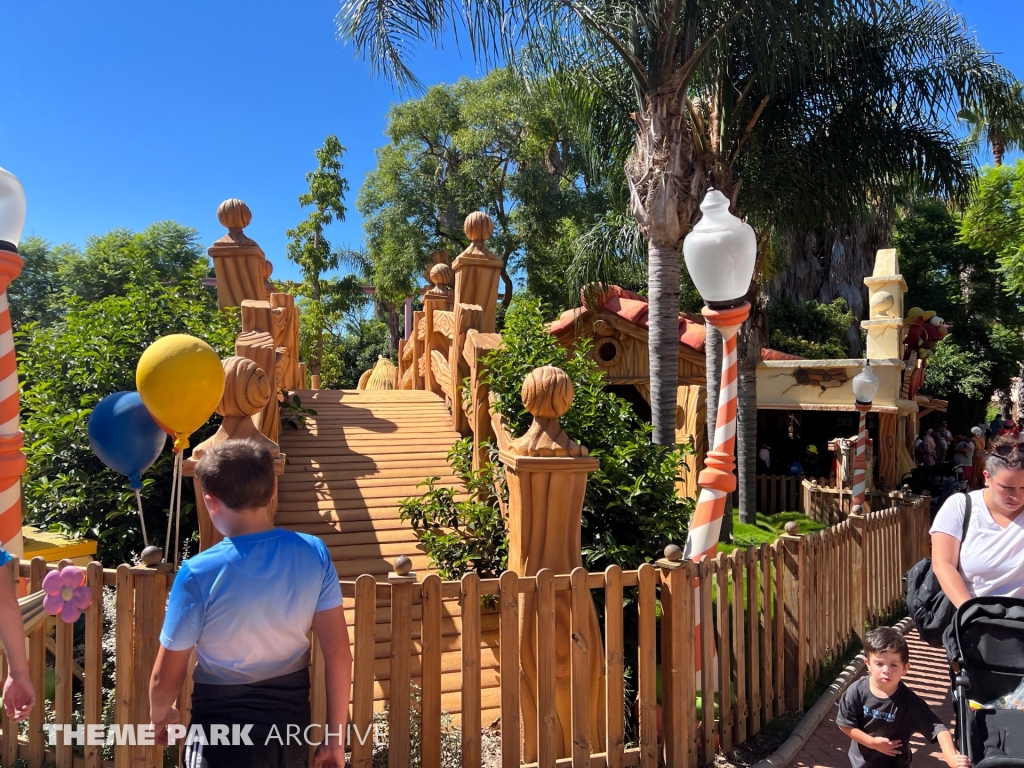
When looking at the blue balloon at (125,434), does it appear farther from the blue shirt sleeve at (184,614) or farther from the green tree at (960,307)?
the green tree at (960,307)

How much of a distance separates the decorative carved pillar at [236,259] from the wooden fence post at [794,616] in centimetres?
511

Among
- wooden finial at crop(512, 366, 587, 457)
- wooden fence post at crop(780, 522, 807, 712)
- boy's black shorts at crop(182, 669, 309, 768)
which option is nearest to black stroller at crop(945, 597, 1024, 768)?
wooden fence post at crop(780, 522, 807, 712)

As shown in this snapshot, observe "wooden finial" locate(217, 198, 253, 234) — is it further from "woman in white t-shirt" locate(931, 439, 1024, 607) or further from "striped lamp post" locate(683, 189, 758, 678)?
"woman in white t-shirt" locate(931, 439, 1024, 607)

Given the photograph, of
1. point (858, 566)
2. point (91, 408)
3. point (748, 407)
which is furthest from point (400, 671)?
point (748, 407)

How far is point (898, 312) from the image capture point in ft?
43.2

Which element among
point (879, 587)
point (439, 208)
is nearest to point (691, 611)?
point (879, 587)

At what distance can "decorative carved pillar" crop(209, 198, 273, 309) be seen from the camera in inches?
253

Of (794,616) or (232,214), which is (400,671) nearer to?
(794,616)

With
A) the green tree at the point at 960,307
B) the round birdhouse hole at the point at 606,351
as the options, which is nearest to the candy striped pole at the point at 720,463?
the round birdhouse hole at the point at 606,351

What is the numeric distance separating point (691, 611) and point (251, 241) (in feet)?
16.8

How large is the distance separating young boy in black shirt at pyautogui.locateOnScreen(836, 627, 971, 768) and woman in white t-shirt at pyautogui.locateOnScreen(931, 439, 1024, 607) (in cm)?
34

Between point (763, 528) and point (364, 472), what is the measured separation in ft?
21.2

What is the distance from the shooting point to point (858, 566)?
5.84m

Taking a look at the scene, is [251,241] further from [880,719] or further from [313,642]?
[880,719]
